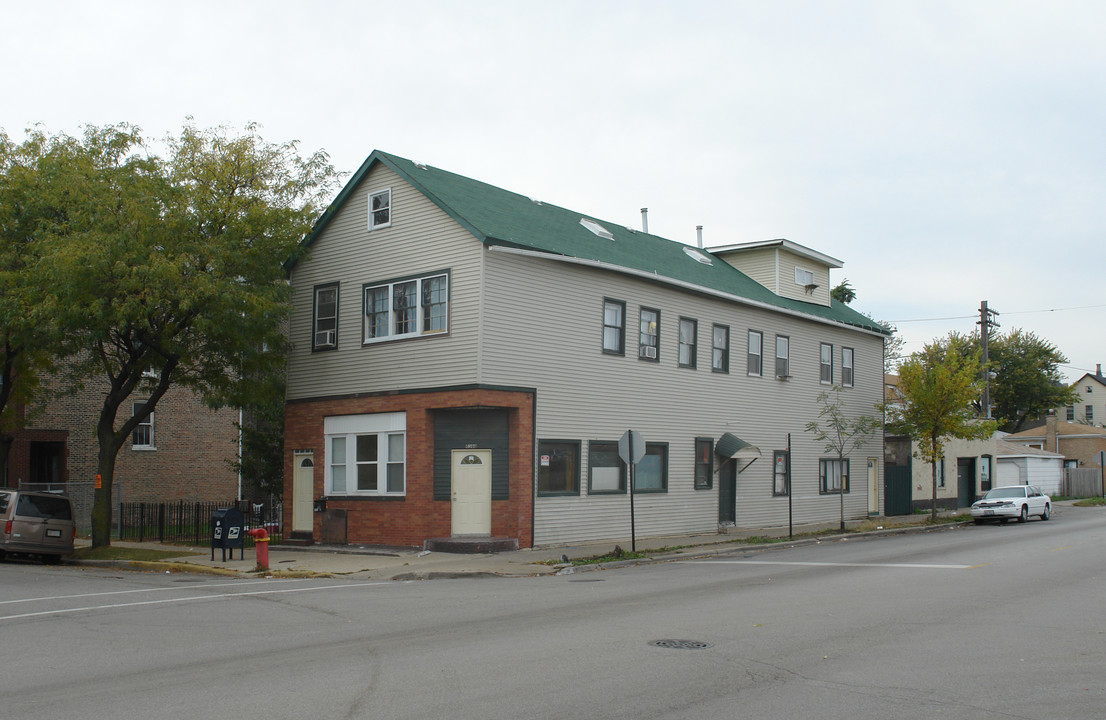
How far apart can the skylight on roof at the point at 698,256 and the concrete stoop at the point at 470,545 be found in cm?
1349

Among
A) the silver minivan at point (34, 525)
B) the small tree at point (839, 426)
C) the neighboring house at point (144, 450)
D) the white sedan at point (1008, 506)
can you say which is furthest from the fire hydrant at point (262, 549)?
the white sedan at point (1008, 506)

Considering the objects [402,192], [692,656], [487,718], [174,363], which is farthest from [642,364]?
[487,718]

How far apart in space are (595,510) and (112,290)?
39.1 ft

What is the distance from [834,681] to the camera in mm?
8359

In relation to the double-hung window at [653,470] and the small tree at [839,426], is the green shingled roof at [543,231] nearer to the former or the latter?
the small tree at [839,426]

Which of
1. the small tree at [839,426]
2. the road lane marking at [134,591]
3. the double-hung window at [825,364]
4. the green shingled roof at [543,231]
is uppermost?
the green shingled roof at [543,231]

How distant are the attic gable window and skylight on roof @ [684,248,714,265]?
1117 centimetres

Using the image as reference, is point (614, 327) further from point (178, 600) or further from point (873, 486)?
point (873, 486)

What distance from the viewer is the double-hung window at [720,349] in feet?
93.2

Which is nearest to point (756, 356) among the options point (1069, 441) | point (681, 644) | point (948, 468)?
point (948, 468)

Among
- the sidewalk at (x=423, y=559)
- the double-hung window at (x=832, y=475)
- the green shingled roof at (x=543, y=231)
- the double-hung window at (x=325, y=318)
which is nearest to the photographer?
the sidewalk at (x=423, y=559)

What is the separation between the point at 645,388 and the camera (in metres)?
25.8

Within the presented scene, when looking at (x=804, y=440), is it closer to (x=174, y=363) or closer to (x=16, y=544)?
(x=174, y=363)

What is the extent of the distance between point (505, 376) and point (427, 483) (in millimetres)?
3086
